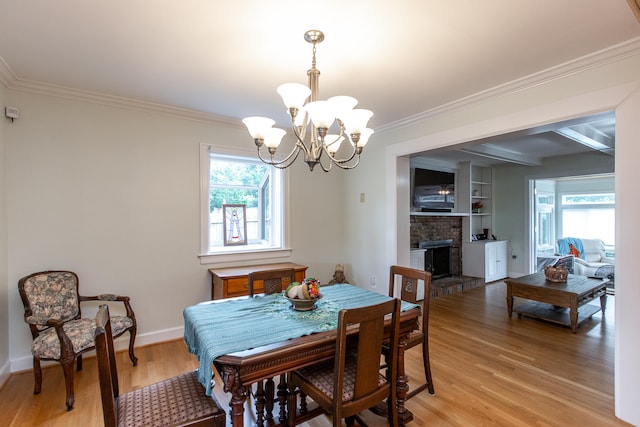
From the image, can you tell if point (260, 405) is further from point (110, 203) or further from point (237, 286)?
point (110, 203)

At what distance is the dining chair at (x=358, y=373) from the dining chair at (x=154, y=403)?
490 millimetres

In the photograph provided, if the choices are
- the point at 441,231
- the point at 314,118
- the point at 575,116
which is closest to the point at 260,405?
the point at 314,118

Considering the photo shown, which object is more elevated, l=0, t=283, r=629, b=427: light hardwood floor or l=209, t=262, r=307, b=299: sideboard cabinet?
l=209, t=262, r=307, b=299: sideboard cabinet

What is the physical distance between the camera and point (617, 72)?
2088mm

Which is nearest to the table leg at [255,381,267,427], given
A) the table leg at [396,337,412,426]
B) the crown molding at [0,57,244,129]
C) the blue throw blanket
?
the table leg at [396,337,412,426]

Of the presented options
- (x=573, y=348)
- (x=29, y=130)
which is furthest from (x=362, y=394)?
(x=29, y=130)

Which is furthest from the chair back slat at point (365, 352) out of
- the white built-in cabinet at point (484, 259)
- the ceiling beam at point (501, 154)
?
the white built-in cabinet at point (484, 259)

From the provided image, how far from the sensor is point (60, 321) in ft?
7.07

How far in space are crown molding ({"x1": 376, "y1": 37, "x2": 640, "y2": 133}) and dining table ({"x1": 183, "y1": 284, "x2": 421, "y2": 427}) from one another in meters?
2.03

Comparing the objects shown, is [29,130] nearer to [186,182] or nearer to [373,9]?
[186,182]

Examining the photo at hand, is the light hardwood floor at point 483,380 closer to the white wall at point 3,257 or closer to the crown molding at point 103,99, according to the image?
the white wall at point 3,257

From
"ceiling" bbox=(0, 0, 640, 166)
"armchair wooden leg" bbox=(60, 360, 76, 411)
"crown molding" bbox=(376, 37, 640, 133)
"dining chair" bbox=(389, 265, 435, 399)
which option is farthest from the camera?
"dining chair" bbox=(389, 265, 435, 399)

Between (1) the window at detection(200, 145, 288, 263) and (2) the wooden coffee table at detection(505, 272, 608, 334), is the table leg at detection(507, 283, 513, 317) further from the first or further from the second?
(1) the window at detection(200, 145, 288, 263)

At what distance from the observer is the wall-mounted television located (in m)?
5.49
